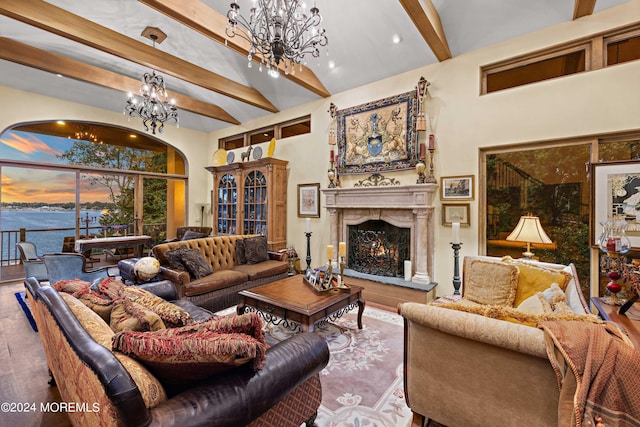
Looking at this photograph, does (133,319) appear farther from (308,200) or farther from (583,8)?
(583,8)

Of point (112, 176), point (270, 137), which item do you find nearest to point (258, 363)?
point (270, 137)

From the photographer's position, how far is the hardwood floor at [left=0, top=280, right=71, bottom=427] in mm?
1774

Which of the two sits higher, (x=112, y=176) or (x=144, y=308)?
(x=112, y=176)

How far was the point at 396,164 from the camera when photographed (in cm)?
417

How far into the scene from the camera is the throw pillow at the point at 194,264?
3414 millimetres

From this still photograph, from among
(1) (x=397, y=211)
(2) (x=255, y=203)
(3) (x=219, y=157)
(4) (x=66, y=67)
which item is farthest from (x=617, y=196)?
(4) (x=66, y=67)

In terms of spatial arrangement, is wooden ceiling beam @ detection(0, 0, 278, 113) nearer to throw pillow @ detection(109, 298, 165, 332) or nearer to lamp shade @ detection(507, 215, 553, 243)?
throw pillow @ detection(109, 298, 165, 332)

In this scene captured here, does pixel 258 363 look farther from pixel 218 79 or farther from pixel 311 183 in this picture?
pixel 218 79

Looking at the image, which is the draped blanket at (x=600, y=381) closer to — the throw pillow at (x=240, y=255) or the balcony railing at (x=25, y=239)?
the throw pillow at (x=240, y=255)

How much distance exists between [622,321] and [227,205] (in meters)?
6.28

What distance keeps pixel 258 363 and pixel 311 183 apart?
420cm

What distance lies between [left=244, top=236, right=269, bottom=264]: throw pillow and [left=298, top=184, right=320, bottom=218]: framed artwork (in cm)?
112

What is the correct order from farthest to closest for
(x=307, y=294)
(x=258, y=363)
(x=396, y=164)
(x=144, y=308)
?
(x=396, y=164) → (x=307, y=294) → (x=144, y=308) → (x=258, y=363)

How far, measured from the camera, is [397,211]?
4.17 metres
